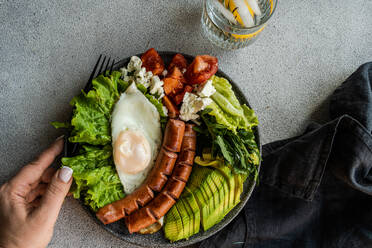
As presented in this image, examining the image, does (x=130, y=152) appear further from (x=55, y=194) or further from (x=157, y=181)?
(x=55, y=194)

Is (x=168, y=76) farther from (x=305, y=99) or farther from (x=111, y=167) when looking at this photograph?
(x=305, y=99)

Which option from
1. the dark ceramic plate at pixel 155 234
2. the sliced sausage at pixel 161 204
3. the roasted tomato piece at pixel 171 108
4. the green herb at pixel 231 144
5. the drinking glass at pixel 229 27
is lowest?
the dark ceramic plate at pixel 155 234

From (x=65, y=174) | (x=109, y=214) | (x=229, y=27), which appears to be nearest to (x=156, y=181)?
(x=109, y=214)

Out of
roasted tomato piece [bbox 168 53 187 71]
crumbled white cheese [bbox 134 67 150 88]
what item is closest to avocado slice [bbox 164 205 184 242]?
crumbled white cheese [bbox 134 67 150 88]

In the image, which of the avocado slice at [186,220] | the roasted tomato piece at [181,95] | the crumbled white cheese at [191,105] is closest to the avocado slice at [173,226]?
the avocado slice at [186,220]

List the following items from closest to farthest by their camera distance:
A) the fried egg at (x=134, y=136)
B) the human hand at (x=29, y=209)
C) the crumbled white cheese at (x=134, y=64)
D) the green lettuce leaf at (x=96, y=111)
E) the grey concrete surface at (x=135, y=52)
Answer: the human hand at (x=29, y=209) < the green lettuce leaf at (x=96, y=111) < the fried egg at (x=134, y=136) < the crumbled white cheese at (x=134, y=64) < the grey concrete surface at (x=135, y=52)

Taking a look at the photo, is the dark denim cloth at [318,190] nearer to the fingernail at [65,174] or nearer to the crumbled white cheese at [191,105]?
the crumbled white cheese at [191,105]
